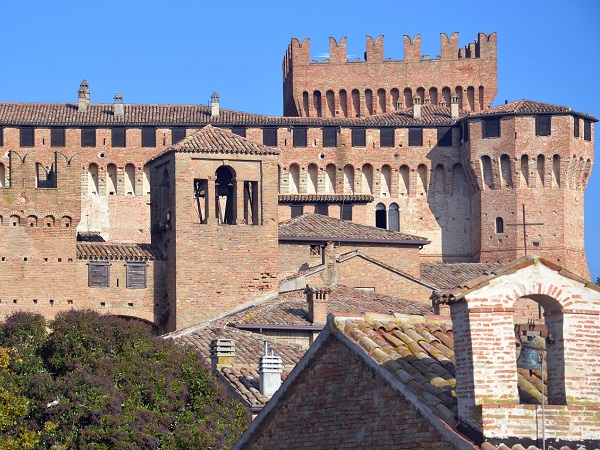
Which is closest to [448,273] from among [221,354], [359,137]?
[359,137]

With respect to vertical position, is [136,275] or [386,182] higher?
[386,182]

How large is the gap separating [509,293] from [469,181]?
6290cm

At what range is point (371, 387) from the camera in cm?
1611

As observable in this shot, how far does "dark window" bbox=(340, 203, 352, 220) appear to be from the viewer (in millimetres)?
72750

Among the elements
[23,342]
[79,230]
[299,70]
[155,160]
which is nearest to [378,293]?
[155,160]

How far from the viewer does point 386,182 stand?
79875mm

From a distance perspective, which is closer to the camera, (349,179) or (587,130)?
(587,130)

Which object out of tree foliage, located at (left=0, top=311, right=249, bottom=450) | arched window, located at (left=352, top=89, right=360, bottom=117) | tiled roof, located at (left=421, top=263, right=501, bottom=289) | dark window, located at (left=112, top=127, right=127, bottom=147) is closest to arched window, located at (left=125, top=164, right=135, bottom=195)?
dark window, located at (left=112, top=127, right=127, bottom=147)

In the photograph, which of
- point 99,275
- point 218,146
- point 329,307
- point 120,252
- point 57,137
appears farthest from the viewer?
point 57,137

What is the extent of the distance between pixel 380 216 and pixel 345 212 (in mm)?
5934

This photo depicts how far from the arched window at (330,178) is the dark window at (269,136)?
10.9ft

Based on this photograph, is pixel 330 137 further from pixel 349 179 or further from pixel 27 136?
pixel 27 136

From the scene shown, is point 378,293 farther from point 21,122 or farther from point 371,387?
point 371,387

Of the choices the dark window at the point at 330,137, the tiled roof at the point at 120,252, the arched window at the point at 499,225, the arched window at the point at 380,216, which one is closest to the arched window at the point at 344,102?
the dark window at the point at 330,137
